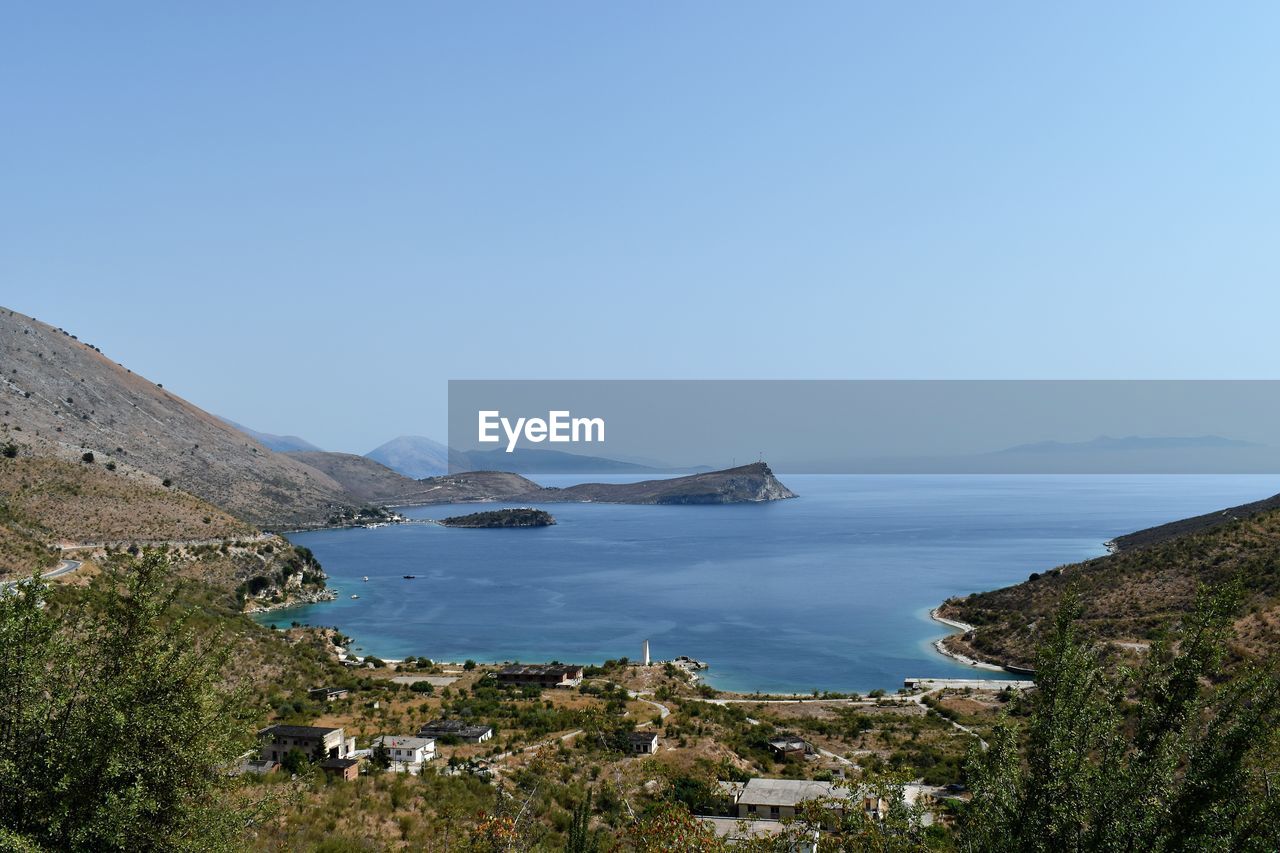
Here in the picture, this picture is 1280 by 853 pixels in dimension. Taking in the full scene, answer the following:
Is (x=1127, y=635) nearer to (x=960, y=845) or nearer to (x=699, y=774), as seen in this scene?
(x=699, y=774)

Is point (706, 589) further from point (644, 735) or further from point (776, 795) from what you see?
point (776, 795)

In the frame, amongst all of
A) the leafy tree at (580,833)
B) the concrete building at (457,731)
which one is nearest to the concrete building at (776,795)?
the concrete building at (457,731)

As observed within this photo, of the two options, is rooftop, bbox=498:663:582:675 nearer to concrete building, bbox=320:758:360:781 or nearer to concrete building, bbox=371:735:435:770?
concrete building, bbox=371:735:435:770

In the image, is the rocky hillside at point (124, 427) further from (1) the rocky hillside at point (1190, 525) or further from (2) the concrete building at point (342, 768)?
(1) the rocky hillside at point (1190, 525)

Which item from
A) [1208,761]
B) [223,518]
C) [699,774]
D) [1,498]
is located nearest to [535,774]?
[699,774]

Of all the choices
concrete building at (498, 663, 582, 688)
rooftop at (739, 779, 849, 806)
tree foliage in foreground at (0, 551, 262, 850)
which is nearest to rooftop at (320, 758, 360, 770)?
rooftop at (739, 779, 849, 806)

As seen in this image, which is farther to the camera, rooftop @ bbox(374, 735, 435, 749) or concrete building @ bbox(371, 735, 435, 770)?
rooftop @ bbox(374, 735, 435, 749)
